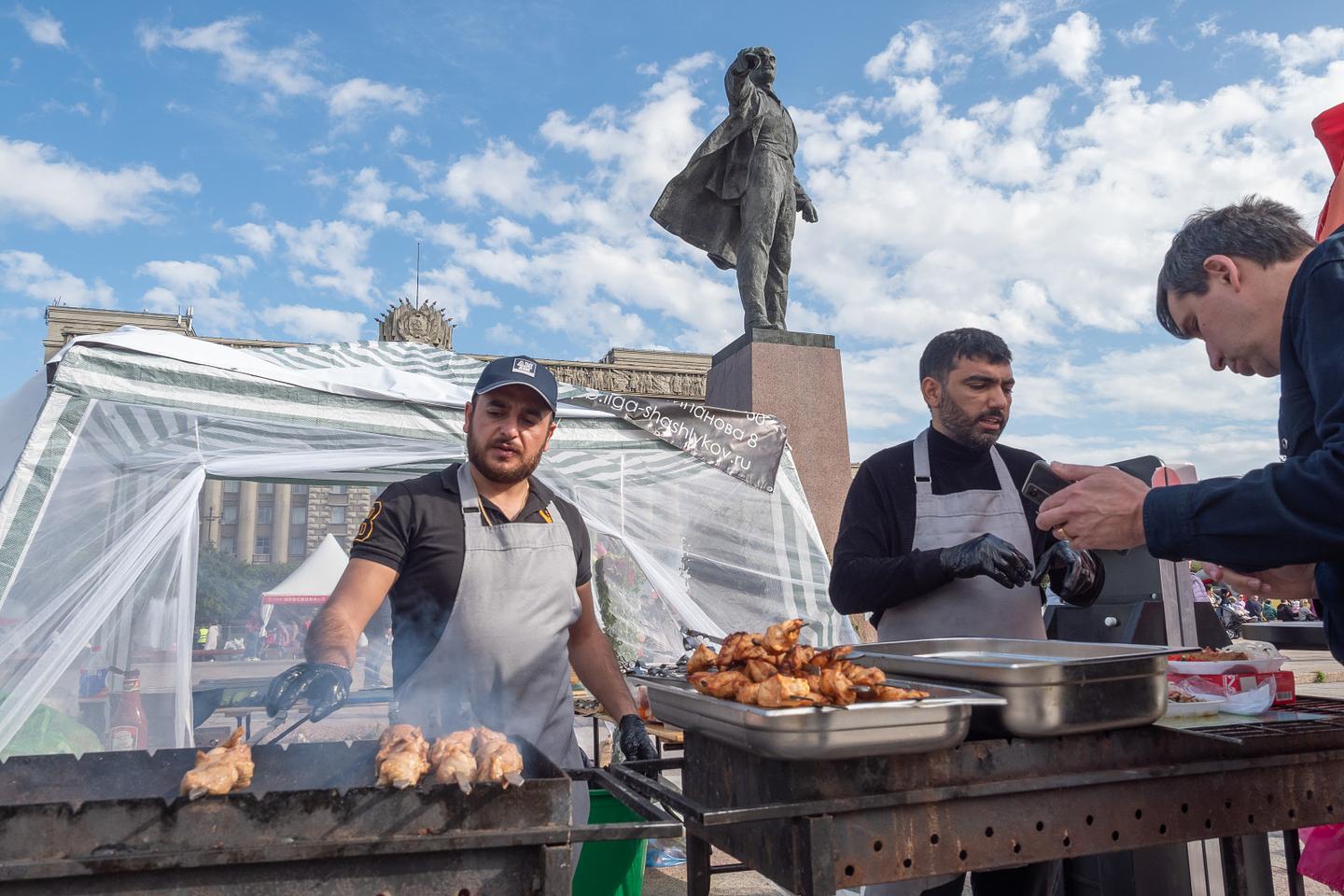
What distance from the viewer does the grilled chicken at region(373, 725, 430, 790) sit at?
1.45 m

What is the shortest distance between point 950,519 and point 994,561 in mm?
449

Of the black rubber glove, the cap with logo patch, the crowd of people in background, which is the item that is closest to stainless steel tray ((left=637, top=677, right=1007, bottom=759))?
the black rubber glove

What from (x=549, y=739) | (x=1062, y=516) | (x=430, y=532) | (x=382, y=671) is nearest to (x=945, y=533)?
(x=1062, y=516)

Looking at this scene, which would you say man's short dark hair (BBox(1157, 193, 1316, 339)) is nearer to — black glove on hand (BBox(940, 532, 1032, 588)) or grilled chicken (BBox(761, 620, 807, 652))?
black glove on hand (BBox(940, 532, 1032, 588))

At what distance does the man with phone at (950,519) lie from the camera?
2609 mm

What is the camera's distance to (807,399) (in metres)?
7.98

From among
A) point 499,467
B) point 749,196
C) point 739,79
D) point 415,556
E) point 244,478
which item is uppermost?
point 739,79

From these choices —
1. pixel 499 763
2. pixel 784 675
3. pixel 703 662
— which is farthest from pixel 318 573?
pixel 784 675

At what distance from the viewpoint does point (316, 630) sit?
2240mm

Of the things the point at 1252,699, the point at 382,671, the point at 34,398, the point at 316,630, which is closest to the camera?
the point at 1252,699

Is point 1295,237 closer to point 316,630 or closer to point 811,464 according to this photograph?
point 316,630

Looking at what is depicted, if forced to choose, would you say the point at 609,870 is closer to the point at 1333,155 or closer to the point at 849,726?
the point at 849,726

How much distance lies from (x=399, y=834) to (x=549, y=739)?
115 centimetres

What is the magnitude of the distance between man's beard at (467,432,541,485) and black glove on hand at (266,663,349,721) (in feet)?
2.75
